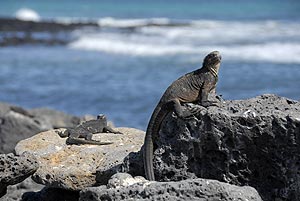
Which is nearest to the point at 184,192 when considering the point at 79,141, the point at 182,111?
the point at 182,111

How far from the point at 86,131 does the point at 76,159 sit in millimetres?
833

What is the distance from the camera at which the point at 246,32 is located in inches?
1287

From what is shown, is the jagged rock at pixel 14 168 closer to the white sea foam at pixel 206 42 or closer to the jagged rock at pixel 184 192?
the jagged rock at pixel 184 192

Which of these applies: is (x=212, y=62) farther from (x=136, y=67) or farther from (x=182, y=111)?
(x=136, y=67)

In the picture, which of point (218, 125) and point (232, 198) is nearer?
point (232, 198)

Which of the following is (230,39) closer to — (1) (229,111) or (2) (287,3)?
(1) (229,111)

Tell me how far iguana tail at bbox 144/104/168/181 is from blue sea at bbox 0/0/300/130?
7.45m

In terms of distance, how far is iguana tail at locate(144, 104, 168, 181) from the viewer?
520cm

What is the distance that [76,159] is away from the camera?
6.20 meters

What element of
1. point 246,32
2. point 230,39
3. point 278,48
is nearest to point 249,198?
point 278,48

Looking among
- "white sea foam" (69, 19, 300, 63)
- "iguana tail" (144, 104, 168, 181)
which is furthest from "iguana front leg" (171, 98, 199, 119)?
"white sea foam" (69, 19, 300, 63)

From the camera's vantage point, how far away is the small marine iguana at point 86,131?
6637mm

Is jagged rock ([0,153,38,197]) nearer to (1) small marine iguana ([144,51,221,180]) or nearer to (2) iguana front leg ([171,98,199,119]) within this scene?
(1) small marine iguana ([144,51,221,180])

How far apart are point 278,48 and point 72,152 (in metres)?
18.5
